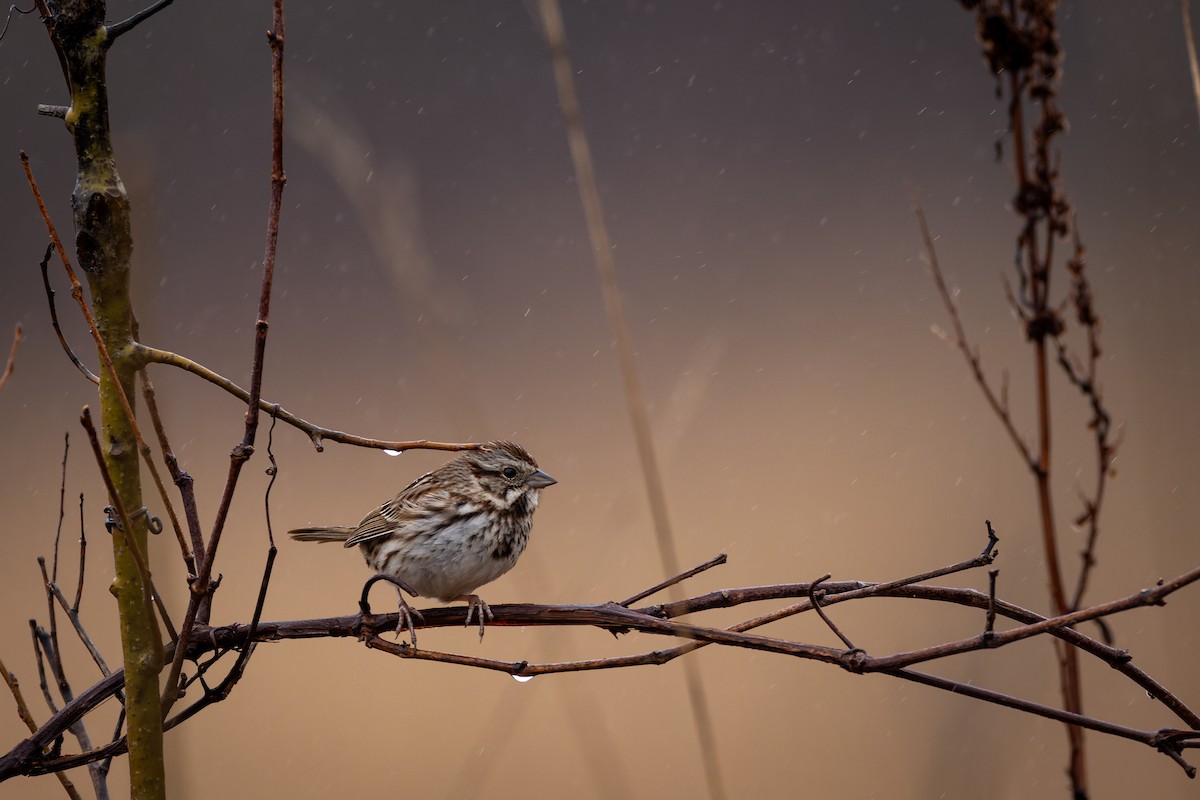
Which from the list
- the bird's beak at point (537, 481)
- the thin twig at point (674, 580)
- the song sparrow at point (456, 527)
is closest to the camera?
the thin twig at point (674, 580)

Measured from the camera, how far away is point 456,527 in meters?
1.39

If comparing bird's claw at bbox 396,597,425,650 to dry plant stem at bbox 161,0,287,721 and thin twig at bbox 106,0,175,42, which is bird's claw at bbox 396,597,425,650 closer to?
dry plant stem at bbox 161,0,287,721

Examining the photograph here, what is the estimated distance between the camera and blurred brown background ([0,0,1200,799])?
9.35 feet

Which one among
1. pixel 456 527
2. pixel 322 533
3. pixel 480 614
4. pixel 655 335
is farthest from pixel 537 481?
pixel 655 335

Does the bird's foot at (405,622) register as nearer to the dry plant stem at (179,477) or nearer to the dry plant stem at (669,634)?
the dry plant stem at (669,634)

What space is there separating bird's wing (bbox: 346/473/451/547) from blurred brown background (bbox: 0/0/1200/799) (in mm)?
1079

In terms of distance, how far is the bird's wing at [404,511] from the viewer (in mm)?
1447

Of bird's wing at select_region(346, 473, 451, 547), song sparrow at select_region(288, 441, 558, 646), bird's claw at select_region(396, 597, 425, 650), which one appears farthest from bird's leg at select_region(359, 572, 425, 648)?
bird's wing at select_region(346, 473, 451, 547)

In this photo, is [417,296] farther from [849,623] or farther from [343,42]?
[343,42]

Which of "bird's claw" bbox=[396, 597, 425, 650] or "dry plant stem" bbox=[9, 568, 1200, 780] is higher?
"bird's claw" bbox=[396, 597, 425, 650]

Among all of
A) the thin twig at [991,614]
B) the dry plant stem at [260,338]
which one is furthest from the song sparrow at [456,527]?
the thin twig at [991,614]

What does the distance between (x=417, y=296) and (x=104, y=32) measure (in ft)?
1.13

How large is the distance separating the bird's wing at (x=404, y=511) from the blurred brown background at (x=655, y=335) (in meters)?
1.08

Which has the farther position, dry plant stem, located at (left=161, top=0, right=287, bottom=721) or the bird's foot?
the bird's foot
